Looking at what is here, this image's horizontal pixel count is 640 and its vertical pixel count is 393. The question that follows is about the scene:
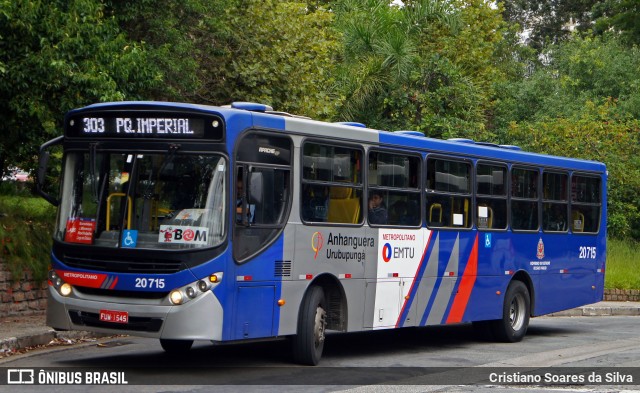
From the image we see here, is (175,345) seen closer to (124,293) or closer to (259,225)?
(124,293)

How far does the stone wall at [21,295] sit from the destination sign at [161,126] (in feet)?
16.9

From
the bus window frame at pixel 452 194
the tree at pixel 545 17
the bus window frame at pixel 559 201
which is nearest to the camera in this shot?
the bus window frame at pixel 452 194

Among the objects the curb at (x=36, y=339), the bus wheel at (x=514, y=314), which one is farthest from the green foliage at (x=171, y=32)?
the bus wheel at (x=514, y=314)

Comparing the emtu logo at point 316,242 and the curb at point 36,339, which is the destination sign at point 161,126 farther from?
the curb at point 36,339

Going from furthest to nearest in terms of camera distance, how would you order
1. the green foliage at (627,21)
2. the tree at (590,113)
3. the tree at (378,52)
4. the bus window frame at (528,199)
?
the green foliage at (627,21)
the tree at (590,113)
the tree at (378,52)
the bus window frame at (528,199)

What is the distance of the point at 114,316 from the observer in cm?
1103

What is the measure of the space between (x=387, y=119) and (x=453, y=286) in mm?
17219

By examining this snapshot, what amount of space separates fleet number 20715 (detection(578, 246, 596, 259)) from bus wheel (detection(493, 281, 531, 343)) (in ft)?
6.01

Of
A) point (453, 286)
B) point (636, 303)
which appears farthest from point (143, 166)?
point (636, 303)

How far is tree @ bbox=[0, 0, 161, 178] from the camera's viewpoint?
14.8 meters

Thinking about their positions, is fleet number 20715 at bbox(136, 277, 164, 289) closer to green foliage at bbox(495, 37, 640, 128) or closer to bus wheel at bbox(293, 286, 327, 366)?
bus wheel at bbox(293, 286, 327, 366)

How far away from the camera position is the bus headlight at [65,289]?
1148 cm

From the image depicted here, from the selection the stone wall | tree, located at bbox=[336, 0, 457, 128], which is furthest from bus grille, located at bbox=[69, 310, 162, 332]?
tree, located at bbox=[336, 0, 457, 128]

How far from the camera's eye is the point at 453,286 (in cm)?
1540
